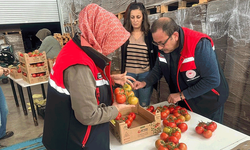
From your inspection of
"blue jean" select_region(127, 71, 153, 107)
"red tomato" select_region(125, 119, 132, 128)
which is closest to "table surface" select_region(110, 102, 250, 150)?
"red tomato" select_region(125, 119, 132, 128)

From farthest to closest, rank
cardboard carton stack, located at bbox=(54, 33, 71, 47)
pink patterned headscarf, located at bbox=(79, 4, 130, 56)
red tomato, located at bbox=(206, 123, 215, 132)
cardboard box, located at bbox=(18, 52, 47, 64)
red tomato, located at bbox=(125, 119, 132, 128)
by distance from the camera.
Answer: cardboard carton stack, located at bbox=(54, 33, 71, 47) < cardboard box, located at bbox=(18, 52, 47, 64) < red tomato, located at bbox=(125, 119, 132, 128) < red tomato, located at bbox=(206, 123, 215, 132) < pink patterned headscarf, located at bbox=(79, 4, 130, 56)

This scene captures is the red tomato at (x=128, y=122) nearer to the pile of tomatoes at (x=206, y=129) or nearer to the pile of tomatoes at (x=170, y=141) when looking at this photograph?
the pile of tomatoes at (x=170, y=141)

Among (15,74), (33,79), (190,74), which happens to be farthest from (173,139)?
(15,74)

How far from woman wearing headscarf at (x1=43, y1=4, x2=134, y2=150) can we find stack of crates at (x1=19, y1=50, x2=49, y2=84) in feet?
8.70

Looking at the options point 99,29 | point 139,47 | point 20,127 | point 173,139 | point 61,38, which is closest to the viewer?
point 99,29

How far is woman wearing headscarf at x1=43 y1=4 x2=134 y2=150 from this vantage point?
105cm

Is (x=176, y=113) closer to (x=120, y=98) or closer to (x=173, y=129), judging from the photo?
(x=173, y=129)

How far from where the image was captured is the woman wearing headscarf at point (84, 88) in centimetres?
105

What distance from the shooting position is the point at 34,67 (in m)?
3.64

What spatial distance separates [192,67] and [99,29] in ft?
3.28

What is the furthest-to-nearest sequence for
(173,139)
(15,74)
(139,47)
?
(15,74) < (139,47) < (173,139)

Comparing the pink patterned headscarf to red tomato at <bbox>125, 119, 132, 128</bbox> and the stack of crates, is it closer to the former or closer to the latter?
red tomato at <bbox>125, 119, 132, 128</bbox>

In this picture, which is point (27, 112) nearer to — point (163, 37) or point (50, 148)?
point (50, 148)

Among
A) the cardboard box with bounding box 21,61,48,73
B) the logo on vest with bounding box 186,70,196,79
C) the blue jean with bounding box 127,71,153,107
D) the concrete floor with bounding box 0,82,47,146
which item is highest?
the logo on vest with bounding box 186,70,196,79
